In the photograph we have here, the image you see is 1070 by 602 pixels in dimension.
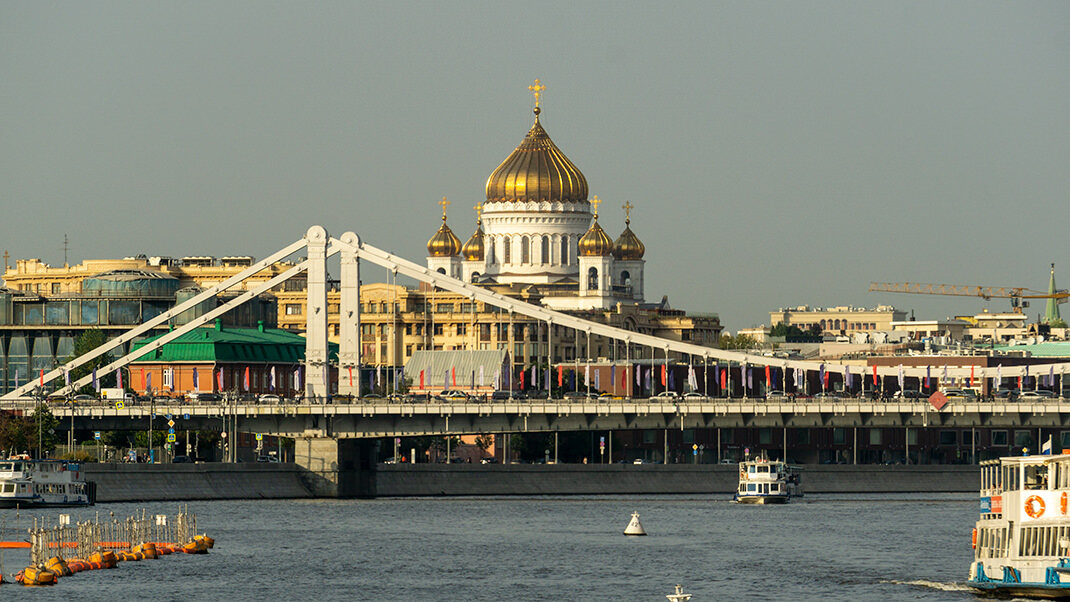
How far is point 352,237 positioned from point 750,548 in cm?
6010

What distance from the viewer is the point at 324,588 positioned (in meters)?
98.6

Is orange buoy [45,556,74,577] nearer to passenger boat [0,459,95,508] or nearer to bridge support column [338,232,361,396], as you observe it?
passenger boat [0,459,95,508]

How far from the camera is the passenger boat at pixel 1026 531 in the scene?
87.2 metres

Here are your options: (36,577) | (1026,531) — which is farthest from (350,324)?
(1026,531)

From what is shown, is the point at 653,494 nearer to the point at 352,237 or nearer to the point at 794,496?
the point at 794,496

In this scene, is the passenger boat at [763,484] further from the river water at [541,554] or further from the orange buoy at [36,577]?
the orange buoy at [36,577]

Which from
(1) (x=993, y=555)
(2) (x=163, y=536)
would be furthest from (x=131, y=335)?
(1) (x=993, y=555)

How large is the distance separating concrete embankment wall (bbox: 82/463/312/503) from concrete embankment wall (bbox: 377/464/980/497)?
9024mm

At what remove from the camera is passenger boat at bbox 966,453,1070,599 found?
8725 centimetres

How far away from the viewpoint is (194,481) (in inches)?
6245

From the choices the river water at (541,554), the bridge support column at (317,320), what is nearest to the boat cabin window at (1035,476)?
the river water at (541,554)

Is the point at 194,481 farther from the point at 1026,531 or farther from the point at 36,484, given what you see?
the point at 1026,531

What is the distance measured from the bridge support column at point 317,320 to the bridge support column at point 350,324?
1241mm

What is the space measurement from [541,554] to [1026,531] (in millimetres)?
30840
